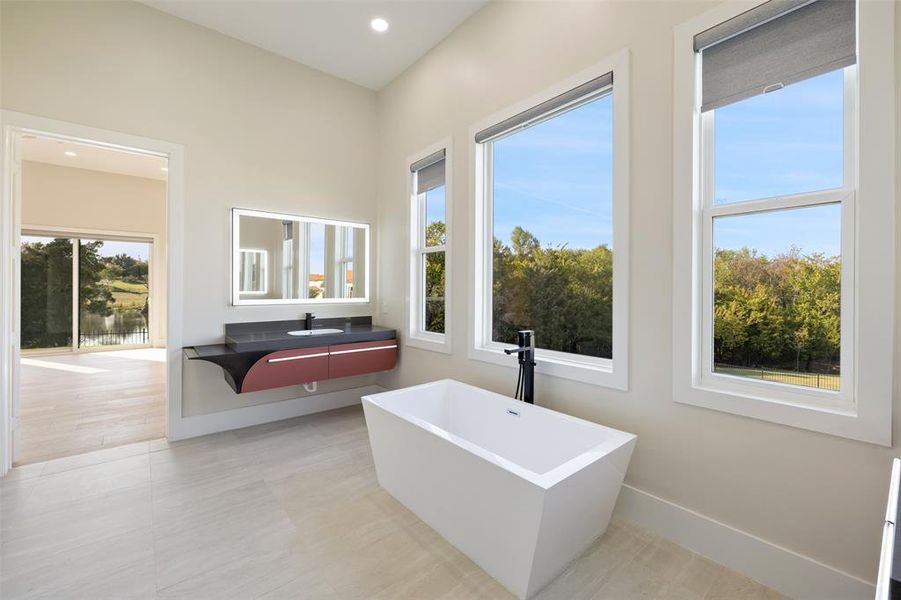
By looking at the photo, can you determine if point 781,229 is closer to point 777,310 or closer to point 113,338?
point 777,310

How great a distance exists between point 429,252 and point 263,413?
2.13m

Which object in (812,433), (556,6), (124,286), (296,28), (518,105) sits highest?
(296,28)

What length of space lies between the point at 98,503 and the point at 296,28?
3632mm

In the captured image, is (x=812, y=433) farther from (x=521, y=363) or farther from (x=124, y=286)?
(x=124, y=286)

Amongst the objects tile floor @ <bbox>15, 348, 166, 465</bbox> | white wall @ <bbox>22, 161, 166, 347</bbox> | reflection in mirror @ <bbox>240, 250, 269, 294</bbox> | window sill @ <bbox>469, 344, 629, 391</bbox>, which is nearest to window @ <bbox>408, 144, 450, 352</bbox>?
window sill @ <bbox>469, 344, 629, 391</bbox>

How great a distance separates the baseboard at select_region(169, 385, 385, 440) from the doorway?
4.44 ft

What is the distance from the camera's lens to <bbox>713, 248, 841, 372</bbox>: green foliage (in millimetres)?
1593

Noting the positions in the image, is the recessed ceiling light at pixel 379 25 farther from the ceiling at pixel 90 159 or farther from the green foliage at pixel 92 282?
the green foliage at pixel 92 282

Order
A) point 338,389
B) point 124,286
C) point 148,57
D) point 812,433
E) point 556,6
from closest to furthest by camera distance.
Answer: point 812,433, point 556,6, point 148,57, point 338,389, point 124,286

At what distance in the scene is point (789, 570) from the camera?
158cm

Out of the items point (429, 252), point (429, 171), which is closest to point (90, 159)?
point (429, 171)

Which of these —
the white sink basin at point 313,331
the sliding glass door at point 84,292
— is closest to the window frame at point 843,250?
the white sink basin at point 313,331

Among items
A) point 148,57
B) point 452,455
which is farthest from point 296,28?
point 452,455

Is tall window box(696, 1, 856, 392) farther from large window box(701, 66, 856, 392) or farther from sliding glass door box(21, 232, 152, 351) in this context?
sliding glass door box(21, 232, 152, 351)
